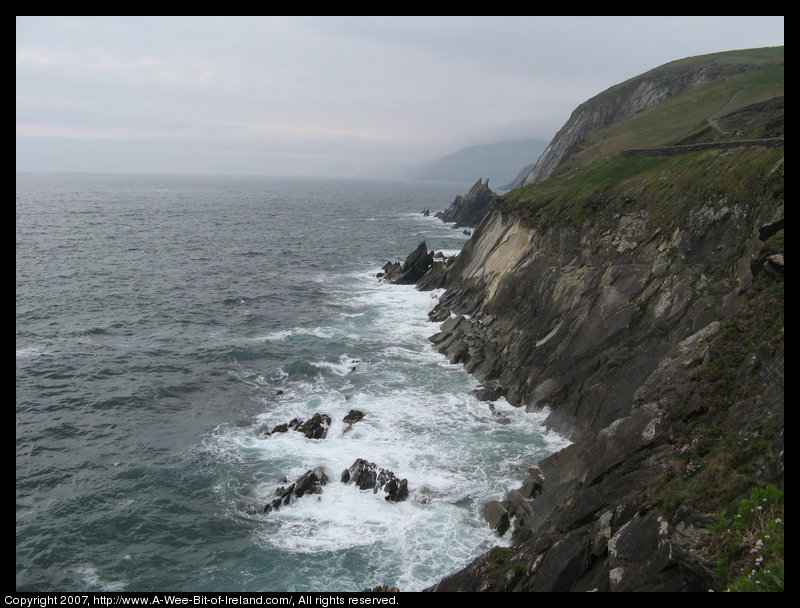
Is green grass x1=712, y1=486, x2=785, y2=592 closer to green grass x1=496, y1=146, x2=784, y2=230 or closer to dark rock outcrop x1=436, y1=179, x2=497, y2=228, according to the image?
green grass x1=496, y1=146, x2=784, y2=230

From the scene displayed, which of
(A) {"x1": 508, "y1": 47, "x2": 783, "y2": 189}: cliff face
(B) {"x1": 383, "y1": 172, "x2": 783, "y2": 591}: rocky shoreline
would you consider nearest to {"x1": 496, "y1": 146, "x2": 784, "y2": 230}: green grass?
(B) {"x1": 383, "y1": 172, "x2": 783, "y2": 591}: rocky shoreline

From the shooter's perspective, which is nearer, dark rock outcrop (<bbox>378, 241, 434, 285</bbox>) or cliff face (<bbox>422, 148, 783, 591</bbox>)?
cliff face (<bbox>422, 148, 783, 591</bbox>)

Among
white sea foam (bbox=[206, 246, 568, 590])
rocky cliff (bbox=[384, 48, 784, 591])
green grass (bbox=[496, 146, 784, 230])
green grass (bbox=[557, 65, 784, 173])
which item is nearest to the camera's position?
rocky cliff (bbox=[384, 48, 784, 591])

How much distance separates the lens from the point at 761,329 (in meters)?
19.5

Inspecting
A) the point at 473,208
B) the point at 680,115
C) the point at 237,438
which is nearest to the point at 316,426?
the point at 237,438

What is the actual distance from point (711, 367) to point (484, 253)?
39.2 metres

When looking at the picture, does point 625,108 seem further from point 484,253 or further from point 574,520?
point 574,520

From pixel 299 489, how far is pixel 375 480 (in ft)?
13.1

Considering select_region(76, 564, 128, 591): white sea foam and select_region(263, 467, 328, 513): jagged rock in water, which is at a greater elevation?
select_region(263, 467, 328, 513): jagged rock in water

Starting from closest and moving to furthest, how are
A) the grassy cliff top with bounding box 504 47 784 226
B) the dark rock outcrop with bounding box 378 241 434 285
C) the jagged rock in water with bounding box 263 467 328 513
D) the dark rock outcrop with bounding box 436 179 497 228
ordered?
the jagged rock in water with bounding box 263 467 328 513, the grassy cliff top with bounding box 504 47 784 226, the dark rock outcrop with bounding box 378 241 434 285, the dark rock outcrop with bounding box 436 179 497 228

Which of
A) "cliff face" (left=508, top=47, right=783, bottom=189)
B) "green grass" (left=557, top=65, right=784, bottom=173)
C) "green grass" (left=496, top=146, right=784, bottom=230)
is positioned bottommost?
"green grass" (left=496, top=146, right=784, bottom=230)

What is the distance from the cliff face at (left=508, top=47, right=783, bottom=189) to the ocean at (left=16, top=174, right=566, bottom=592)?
→ 6045 cm

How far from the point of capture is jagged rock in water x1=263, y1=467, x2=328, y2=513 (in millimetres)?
25042
